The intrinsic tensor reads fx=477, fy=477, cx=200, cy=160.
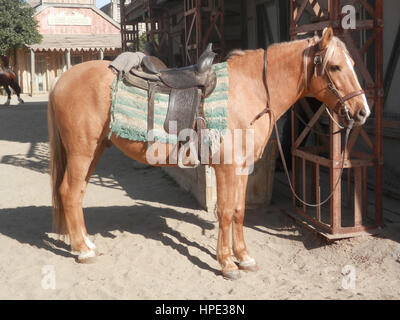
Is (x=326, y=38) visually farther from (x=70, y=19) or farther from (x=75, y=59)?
(x=70, y=19)

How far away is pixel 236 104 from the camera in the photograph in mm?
3676

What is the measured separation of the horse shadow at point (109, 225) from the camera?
4.50 m

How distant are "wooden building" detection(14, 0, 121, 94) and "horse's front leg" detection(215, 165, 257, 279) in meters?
24.3

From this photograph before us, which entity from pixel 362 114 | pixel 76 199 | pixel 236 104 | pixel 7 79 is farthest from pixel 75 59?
pixel 362 114

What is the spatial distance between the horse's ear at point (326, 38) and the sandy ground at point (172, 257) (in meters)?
1.79

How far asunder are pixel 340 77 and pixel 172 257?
207 cm

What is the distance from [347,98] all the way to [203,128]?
1.09 meters

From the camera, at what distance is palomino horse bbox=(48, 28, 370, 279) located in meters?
3.51

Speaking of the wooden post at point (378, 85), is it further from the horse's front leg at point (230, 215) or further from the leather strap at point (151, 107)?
the leather strap at point (151, 107)

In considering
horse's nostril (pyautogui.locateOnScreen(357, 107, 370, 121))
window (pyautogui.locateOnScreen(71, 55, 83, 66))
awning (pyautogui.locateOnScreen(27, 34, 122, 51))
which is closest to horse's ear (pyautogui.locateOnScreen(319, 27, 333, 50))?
horse's nostril (pyautogui.locateOnScreen(357, 107, 370, 121))

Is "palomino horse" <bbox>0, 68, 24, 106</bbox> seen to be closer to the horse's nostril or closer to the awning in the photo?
the awning

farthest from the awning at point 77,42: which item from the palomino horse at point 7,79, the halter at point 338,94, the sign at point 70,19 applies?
the halter at point 338,94

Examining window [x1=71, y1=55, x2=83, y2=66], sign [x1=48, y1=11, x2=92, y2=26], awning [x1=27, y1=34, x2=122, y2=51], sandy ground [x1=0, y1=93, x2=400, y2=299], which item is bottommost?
sandy ground [x1=0, y1=93, x2=400, y2=299]

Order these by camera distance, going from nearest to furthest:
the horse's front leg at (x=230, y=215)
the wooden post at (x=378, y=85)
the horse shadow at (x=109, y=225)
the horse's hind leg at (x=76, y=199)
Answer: the horse's front leg at (x=230, y=215)
the horse's hind leg at (x=76, y=199)
the wooden post at (x=378, y=85)
the horse shadow at (x=109, y=225)
